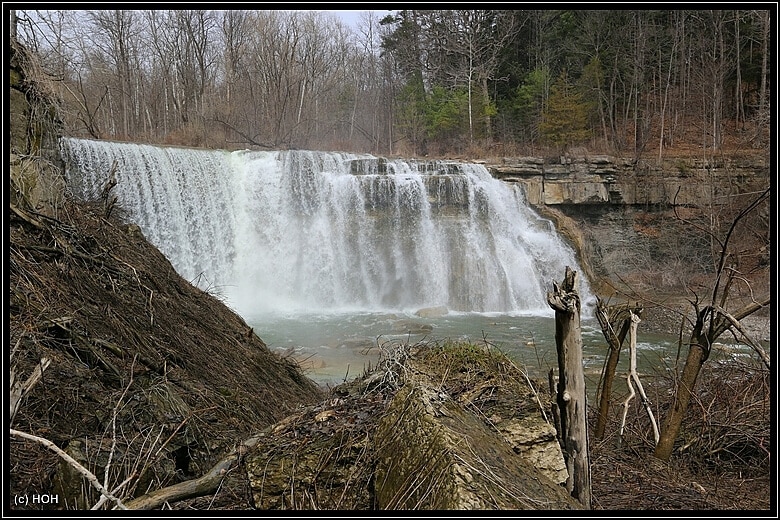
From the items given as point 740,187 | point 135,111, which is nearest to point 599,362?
point 740,187

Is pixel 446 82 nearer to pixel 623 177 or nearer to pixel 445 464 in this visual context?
pixel 623 177

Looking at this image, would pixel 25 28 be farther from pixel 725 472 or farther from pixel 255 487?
pixel 725 472

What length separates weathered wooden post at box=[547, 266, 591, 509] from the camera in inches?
111

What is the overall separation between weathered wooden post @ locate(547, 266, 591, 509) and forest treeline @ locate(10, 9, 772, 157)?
23296 mm

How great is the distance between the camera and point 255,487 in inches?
96.3

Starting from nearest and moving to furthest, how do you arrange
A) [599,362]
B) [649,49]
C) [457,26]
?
[599,362], [649,49], [457,26]

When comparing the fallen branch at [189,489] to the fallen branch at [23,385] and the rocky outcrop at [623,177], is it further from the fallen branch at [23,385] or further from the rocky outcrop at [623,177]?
the rocky outcrop at [623,177]

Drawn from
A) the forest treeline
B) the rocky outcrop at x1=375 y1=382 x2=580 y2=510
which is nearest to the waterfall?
the forest treeline

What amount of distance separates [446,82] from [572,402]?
3115 cm

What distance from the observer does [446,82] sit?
31812 mm

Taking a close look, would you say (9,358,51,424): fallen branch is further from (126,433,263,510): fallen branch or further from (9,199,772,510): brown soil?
(126,433,263,510): fallen branch

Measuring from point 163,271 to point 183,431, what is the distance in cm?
305

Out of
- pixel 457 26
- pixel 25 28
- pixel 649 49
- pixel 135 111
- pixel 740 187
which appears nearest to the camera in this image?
pixel 25 28

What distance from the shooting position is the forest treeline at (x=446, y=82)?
83.4 ft
